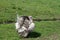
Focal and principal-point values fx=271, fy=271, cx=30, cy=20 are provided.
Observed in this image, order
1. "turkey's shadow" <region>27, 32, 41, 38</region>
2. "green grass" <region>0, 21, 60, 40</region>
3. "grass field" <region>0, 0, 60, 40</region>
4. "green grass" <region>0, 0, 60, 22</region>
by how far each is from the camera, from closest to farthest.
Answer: "green grass" <region>0, 21, 60, 40</region> → "turkey's shadow" <region>27, 32, 41, 38</region> → "grass field" <region>0, 0, 60, 40</region> → "green grass" <region>0, 0, 60, 22</region>

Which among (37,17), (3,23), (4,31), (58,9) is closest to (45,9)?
(58,9)

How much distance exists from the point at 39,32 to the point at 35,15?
3591 millimetres

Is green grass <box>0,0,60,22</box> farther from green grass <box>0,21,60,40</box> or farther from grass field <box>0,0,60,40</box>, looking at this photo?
green grass <box>0,21,60,40</box>

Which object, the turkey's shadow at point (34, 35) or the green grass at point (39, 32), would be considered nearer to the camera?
the green grass at point (39, 32)

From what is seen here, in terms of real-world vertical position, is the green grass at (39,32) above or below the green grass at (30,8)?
above

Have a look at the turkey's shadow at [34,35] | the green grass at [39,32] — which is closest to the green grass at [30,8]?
the green grass at [39,32]

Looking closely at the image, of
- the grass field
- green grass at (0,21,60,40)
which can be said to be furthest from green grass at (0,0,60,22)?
green grass at (0,21,60,40)

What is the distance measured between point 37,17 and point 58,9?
2557 millimetres

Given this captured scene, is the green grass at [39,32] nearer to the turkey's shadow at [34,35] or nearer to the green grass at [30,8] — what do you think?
the turkey's shadow at [34,35]

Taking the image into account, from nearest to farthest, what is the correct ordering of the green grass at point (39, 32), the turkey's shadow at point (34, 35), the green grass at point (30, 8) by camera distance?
1. the green grass at point (39, 32)
2. the turkey's shadow at point (34, 35)
3. the green grass at point (30, 8)

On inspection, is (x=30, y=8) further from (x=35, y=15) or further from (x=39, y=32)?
(x=39, y=32)

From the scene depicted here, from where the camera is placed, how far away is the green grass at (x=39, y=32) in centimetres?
1292

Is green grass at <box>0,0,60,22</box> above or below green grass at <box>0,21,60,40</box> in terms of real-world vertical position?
below

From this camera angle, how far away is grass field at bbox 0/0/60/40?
13.2 meters
